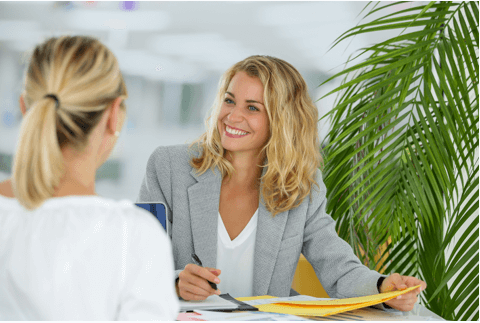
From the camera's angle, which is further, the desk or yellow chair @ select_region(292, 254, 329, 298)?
yellow chair @ select_region(292, 254, 329, 298)

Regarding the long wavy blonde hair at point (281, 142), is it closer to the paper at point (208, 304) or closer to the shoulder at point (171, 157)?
the shoulder at point (171, 157)

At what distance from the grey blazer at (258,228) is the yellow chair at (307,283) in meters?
0.36

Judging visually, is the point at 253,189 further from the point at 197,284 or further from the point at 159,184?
the point at 197,284

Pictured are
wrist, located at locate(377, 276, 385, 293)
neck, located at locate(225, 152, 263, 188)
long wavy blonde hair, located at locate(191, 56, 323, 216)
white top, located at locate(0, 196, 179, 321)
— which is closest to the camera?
white top, located at locate(0, 196, 179, 321)

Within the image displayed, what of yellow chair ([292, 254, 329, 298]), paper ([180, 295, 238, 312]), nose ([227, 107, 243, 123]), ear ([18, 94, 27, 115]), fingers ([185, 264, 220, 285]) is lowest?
yellow chair ([292, 254, 329, 298])

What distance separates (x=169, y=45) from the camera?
150 inches

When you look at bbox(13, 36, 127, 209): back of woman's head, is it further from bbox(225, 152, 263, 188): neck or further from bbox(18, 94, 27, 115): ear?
bbox(225, 152, 263, 188): neck

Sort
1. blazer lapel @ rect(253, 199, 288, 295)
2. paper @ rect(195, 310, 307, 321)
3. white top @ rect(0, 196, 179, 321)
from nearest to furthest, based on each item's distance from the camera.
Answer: white top @ rect(0, 196, 179, 321) < paper @ rect(195, 310, 307, 321) < blazer lapel @ rect(253, 199, 288, 295)

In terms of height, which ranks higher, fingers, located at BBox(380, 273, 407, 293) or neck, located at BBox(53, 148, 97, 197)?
neck, located at BBox(53, 148, 97, 197)

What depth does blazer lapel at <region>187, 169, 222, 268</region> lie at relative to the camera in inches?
62.1

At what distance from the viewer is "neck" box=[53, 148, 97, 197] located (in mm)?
690

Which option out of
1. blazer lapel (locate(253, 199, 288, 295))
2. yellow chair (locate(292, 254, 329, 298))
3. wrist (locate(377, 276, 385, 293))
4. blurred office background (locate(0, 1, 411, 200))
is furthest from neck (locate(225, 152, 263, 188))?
blurred office background (locate(0, 1, 411, 200))

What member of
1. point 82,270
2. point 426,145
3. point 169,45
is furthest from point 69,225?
point 169,45

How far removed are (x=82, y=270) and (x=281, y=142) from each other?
1.20 metres
